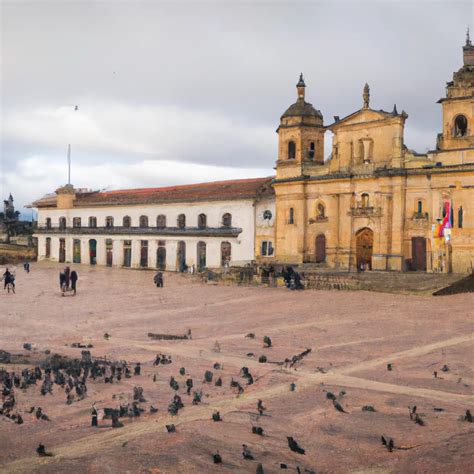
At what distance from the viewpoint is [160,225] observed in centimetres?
5122

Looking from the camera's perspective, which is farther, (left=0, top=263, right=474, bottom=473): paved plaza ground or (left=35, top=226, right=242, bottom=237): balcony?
(left=35, top=226, right=242, bottom=237): balcony

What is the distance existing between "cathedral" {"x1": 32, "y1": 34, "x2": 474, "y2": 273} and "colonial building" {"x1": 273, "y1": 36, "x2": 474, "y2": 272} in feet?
0.19

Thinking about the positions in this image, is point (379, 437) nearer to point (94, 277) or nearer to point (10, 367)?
point (10, 367)

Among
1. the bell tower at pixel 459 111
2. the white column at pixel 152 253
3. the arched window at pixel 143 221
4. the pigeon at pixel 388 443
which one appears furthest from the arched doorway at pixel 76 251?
the pigeon at pixel 388 443

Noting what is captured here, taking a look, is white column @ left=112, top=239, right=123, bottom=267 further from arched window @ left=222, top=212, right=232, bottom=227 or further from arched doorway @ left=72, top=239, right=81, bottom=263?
arched window @ left=222, top=212, right=232, bottom=227

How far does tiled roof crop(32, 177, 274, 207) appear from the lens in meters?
45.4

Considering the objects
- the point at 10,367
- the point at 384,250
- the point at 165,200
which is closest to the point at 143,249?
the point at 165,200

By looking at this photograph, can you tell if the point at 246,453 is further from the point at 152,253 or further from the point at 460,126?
the point at 152,253

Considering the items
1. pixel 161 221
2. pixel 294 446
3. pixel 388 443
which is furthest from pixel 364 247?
pixel 294 446

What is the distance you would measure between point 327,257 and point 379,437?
2803cm

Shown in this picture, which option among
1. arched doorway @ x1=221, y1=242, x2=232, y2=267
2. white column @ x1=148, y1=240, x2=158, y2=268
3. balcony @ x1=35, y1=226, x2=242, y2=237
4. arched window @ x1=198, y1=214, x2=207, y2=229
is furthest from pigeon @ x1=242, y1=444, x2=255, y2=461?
white column @ x1=148, y1=240, x2=158, y2=268

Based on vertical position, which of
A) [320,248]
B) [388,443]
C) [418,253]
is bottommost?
[388,443]

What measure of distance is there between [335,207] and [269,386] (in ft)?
83.3

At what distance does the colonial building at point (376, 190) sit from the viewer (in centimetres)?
3366
